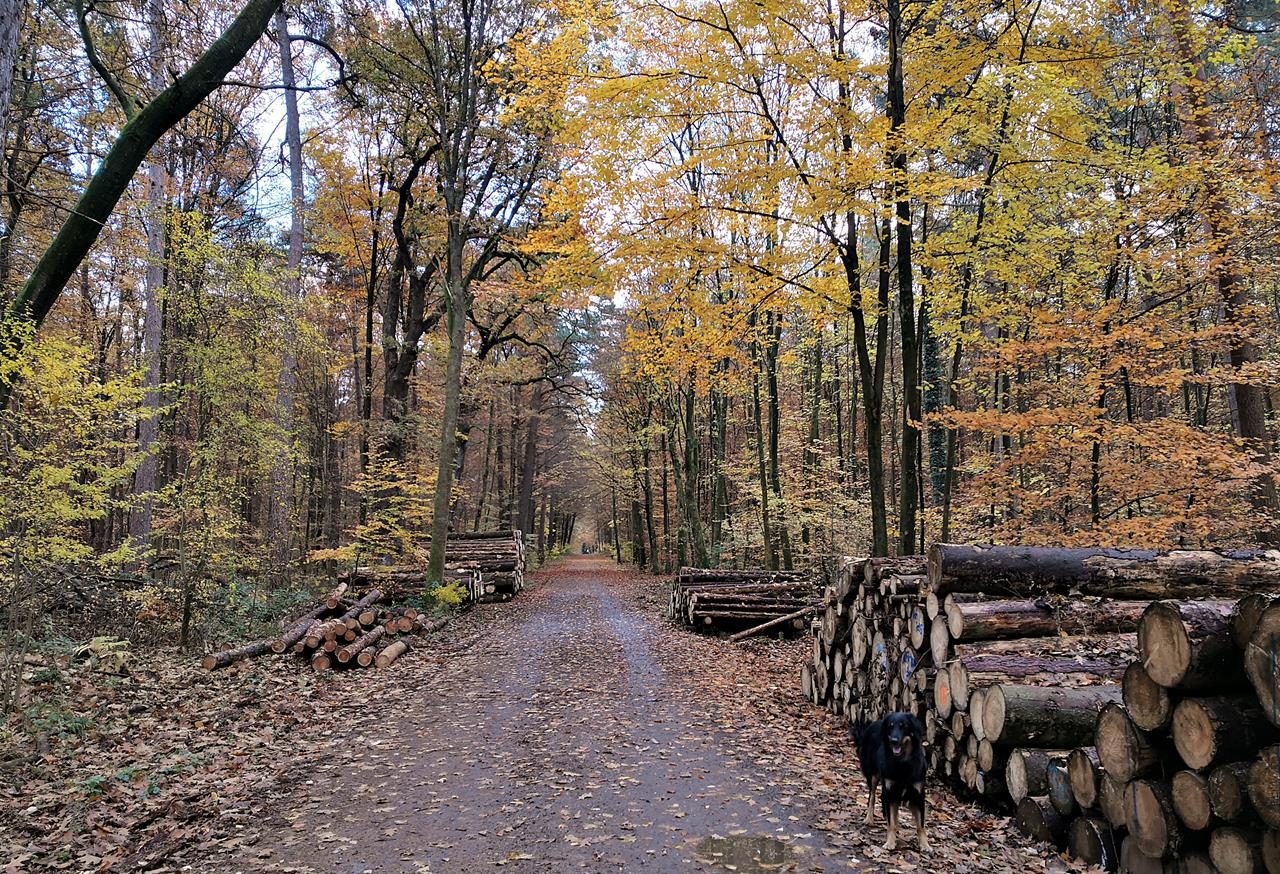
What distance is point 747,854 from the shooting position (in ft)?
14.2

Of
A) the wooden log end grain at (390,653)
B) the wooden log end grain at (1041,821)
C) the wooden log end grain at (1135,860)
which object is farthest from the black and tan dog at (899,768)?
the wooden log end grain at (390,653)

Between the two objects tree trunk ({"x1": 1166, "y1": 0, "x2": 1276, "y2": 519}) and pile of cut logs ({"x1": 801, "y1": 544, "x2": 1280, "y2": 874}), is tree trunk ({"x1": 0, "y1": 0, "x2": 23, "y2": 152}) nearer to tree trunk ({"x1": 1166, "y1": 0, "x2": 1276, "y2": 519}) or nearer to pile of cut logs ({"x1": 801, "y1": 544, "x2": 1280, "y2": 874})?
pile of cut logs ({"x1": 801, "y1": 544, "x2": 1280, "y2": 874})

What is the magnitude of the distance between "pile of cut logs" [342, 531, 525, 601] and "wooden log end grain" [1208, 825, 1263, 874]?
46.0ft

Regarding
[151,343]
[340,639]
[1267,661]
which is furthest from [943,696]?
[151,343]

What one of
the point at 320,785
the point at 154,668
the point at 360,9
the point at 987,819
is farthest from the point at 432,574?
the point at 987,819

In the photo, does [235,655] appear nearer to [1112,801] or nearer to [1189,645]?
[1112,801]

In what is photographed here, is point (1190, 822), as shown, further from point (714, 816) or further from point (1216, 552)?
point (1216, 552)

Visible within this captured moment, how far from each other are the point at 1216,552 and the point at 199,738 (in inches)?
387

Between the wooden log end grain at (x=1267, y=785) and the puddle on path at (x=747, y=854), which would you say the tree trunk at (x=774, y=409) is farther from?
the wooden log end grain at (x=1267, y=785)

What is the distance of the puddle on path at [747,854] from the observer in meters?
4.15

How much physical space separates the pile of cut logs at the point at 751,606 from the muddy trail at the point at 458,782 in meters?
3.92

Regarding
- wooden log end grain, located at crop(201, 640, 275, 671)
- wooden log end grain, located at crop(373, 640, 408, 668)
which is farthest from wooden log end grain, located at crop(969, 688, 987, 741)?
wooden log end grain, located at crop(201, 640, 275, 671)

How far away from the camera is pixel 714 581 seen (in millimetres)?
15570

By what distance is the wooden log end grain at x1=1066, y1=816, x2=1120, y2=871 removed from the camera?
3781mm
